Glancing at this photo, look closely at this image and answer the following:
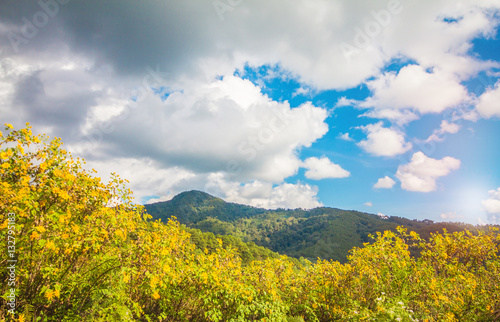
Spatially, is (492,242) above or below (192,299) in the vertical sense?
above

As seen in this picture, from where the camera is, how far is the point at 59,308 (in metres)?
3.81

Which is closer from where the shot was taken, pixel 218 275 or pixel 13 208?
pixel 13 208

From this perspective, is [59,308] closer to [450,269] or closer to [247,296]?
[247,296]

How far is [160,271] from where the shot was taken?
177 inches

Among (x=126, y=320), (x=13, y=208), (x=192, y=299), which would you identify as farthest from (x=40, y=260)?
(x=192, y=299)

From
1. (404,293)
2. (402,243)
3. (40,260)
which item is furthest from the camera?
(402,243)

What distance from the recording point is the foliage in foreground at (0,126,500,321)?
332 centimetres

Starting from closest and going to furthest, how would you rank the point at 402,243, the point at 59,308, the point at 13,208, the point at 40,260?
1. the point at 13,208
2. the point at 40,260
3. the point at 59,308
4. the point at 402,243

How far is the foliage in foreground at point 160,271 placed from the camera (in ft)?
10.9

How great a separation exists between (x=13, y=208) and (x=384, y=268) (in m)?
8.89

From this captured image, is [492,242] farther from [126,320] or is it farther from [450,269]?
[126,320]

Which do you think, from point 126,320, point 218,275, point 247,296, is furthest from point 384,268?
point 126,320

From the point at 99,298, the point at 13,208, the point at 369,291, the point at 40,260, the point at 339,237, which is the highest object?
the point at 13,208

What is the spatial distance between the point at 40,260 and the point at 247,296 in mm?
3932
